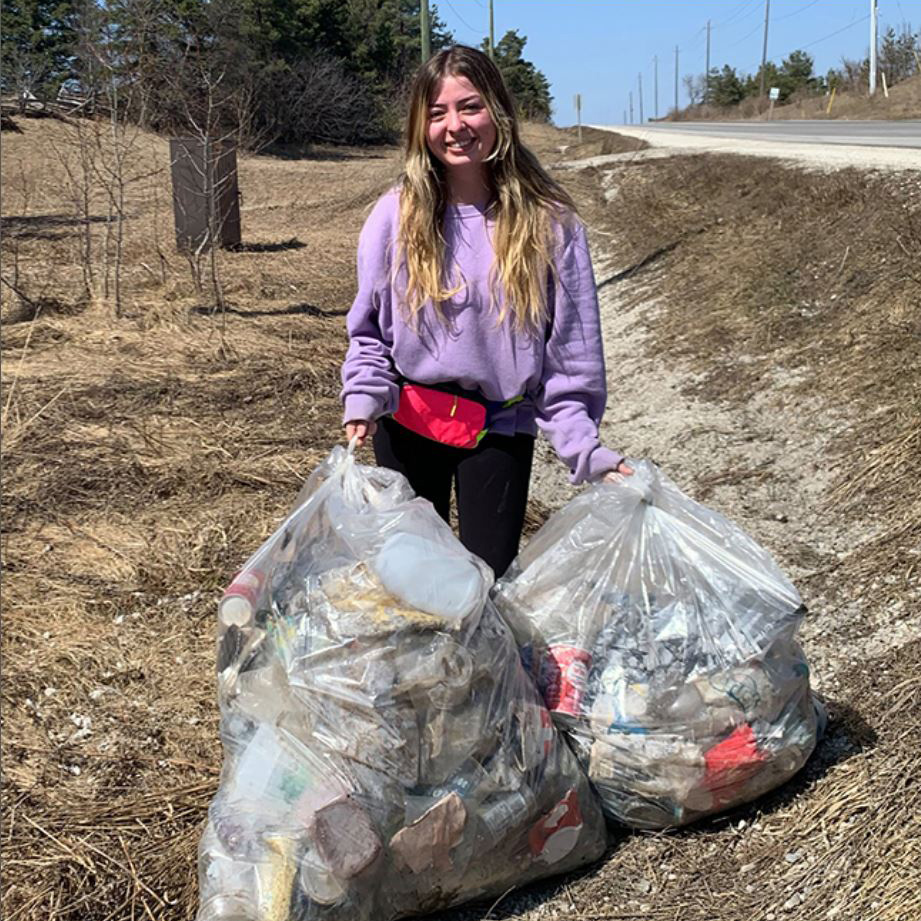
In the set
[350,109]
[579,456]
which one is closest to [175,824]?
[579,456]

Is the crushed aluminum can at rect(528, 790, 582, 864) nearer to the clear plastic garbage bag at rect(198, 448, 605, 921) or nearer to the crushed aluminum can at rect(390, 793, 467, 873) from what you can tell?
the clear plastic garbage bag at rect(198, 448, 605, 921)

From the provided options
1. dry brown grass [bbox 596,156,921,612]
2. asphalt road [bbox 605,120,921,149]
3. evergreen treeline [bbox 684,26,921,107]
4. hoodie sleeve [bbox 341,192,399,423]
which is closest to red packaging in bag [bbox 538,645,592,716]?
hoodie sleeve [bbox 341,192,399,423]

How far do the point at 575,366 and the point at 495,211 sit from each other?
1.24 feet

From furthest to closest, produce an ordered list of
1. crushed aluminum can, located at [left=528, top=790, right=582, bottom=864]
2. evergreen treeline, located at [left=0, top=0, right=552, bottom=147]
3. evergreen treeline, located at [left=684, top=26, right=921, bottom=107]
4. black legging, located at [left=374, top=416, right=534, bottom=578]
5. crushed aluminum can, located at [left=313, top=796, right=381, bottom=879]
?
1. evergreen treeline, located at [left=684, top=26, right=921, bottom=107]
2. evergreen treeline, located at [left=0, top=0, right=552, bottom=147]
3. black legging, located at [left=374, top=416, right=534, bottom=578]
4. crushed aluminum can, located at [left=528, top=790, right=582, bottom=864]
5. crushed aluminum can, located at [left=313, top=796, right=381, bottom=879]

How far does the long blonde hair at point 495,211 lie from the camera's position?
217 centimetres

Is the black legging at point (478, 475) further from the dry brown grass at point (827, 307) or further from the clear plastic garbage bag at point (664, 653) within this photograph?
the dry brown grass at point (827, 307)

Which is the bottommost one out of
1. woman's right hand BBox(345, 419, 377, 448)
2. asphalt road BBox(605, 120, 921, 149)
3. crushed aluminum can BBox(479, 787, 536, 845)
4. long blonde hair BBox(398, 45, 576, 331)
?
crushed aluminum can BBox(479, 787, 536, 845)

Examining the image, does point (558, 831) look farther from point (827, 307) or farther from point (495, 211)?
point (827, 307)

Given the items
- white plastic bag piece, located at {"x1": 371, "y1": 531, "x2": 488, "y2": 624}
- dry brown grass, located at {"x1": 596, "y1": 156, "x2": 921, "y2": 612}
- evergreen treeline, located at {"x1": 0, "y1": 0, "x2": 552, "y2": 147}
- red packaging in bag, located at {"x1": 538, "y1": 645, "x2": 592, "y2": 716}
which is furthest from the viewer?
evergreen treeline, located at {"x1": 0, "y1": 0, "x2": 552, "y2": 147}

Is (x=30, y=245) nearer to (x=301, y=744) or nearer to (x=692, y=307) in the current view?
(x=692, y=307)

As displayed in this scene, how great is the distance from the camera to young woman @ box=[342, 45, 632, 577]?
7.18 feet

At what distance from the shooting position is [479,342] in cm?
222

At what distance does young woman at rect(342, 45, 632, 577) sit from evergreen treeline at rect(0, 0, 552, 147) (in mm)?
3215

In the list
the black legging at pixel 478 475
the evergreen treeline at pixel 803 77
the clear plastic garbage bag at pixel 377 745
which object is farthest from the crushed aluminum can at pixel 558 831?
the evergreen treeline at pixel 803 77
